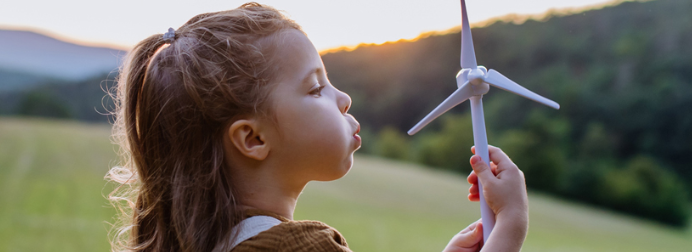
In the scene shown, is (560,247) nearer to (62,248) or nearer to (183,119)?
(62,248)

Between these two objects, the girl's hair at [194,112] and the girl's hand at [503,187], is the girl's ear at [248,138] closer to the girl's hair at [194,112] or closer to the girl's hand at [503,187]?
the girl's hair at [194,112]

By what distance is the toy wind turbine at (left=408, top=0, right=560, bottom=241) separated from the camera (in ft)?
2.54

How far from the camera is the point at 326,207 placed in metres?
4.70

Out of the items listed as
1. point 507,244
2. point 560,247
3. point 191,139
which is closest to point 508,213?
point 507,244

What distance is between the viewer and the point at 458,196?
641 centimetres

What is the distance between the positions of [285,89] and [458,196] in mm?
5965

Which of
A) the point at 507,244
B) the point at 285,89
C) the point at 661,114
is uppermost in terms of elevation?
the point at 285,89

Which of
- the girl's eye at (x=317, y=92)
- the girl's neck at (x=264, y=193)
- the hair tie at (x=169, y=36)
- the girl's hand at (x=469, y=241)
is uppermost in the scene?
the hair tie at (x=169, y=36)

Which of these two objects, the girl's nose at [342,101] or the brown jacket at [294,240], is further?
the girl's nose at [342,101]

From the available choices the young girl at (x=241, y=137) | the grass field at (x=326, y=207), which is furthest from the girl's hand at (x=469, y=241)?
the grass field at (x=326, y=207)

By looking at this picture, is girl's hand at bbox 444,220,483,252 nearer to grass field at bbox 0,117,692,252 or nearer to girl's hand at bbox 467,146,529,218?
girl's hand at bbox 467,146,529,218

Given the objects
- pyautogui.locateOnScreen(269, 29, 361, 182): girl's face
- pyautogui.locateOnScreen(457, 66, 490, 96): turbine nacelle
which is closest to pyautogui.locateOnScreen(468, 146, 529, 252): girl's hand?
pyautogui.locateOnScreen(457, 66, 490, 96): turbine nacelle

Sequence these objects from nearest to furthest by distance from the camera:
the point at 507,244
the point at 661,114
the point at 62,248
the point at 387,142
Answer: the point at 507,244 < the point at 62,248 < the point at 661,114 < the point at 387,142

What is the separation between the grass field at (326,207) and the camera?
314 centimetres
